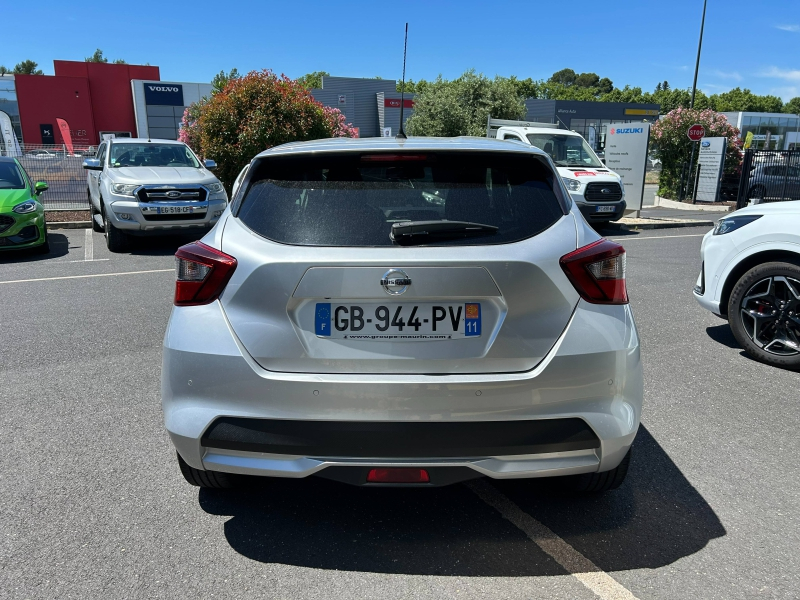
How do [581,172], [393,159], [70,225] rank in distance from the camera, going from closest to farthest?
1. [393,159]
2. [70,225]
3. [581,172]

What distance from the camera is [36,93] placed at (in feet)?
184

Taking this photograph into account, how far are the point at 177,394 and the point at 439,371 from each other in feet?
3.42

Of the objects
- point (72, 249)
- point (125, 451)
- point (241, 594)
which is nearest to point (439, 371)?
point (241, 594)

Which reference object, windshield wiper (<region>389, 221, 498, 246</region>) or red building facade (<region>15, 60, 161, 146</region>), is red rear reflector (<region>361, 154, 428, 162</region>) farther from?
red building facade (<region>15, 60, 161, 146</region>)

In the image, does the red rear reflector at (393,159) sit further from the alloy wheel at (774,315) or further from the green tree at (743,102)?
the green tree at (743,102)

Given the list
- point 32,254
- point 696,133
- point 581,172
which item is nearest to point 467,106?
point 696,133

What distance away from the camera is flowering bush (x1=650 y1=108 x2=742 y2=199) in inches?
891

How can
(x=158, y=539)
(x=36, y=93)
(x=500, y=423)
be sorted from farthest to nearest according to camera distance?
(x=36, y=93) → (x=158, y=539) → (x=500, y=423)

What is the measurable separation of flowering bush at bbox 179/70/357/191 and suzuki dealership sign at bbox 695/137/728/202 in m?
13.2

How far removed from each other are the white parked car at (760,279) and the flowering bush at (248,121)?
11478mm

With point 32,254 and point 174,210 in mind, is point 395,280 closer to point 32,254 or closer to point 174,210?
point 174,210

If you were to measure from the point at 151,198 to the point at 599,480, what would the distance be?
30.4 feet

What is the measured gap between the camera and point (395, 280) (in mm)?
2328

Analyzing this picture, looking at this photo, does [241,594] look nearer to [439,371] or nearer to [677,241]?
[439,371]
